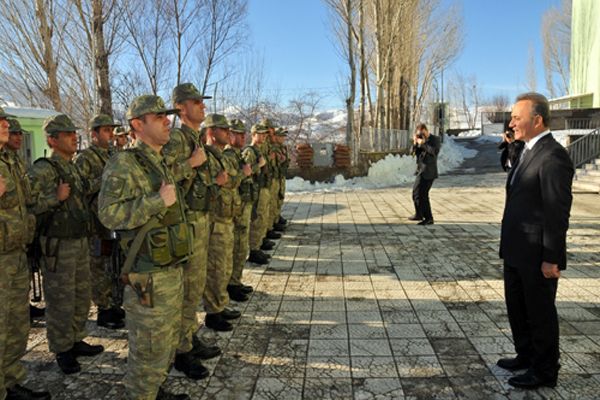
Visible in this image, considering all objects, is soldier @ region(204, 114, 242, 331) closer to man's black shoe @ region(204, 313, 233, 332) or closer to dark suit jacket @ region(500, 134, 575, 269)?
man's black shoe @ region(204, 313, 233, 332)

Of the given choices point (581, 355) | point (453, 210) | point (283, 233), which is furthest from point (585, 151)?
point (581, 355)

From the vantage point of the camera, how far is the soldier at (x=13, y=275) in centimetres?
274

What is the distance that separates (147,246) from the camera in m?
2.51

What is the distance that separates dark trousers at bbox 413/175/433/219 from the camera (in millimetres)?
8633

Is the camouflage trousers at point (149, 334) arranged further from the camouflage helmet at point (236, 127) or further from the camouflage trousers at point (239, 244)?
the camouflage helmet at point (236, 127)

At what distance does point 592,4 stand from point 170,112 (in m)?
29.9

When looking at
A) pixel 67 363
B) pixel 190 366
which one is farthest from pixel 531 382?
pixel 67 363

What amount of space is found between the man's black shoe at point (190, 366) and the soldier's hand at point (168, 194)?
1.31m

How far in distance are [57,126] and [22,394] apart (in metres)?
1.92

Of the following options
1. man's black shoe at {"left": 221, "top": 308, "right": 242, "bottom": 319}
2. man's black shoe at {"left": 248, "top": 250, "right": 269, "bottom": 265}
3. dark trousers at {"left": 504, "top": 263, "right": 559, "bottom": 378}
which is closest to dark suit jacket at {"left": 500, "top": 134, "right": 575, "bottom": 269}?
dark trousers at {"left": 504, "top": 263, "right": 559, "bottom": 378}

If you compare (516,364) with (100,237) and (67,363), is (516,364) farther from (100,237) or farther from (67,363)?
(100,237)

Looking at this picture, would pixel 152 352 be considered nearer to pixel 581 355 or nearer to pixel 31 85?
pixel 581 355

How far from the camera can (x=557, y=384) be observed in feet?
9.72

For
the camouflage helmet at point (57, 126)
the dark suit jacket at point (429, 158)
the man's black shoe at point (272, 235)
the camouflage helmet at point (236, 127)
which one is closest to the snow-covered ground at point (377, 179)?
the dark suit jacket at point (429, 158)
